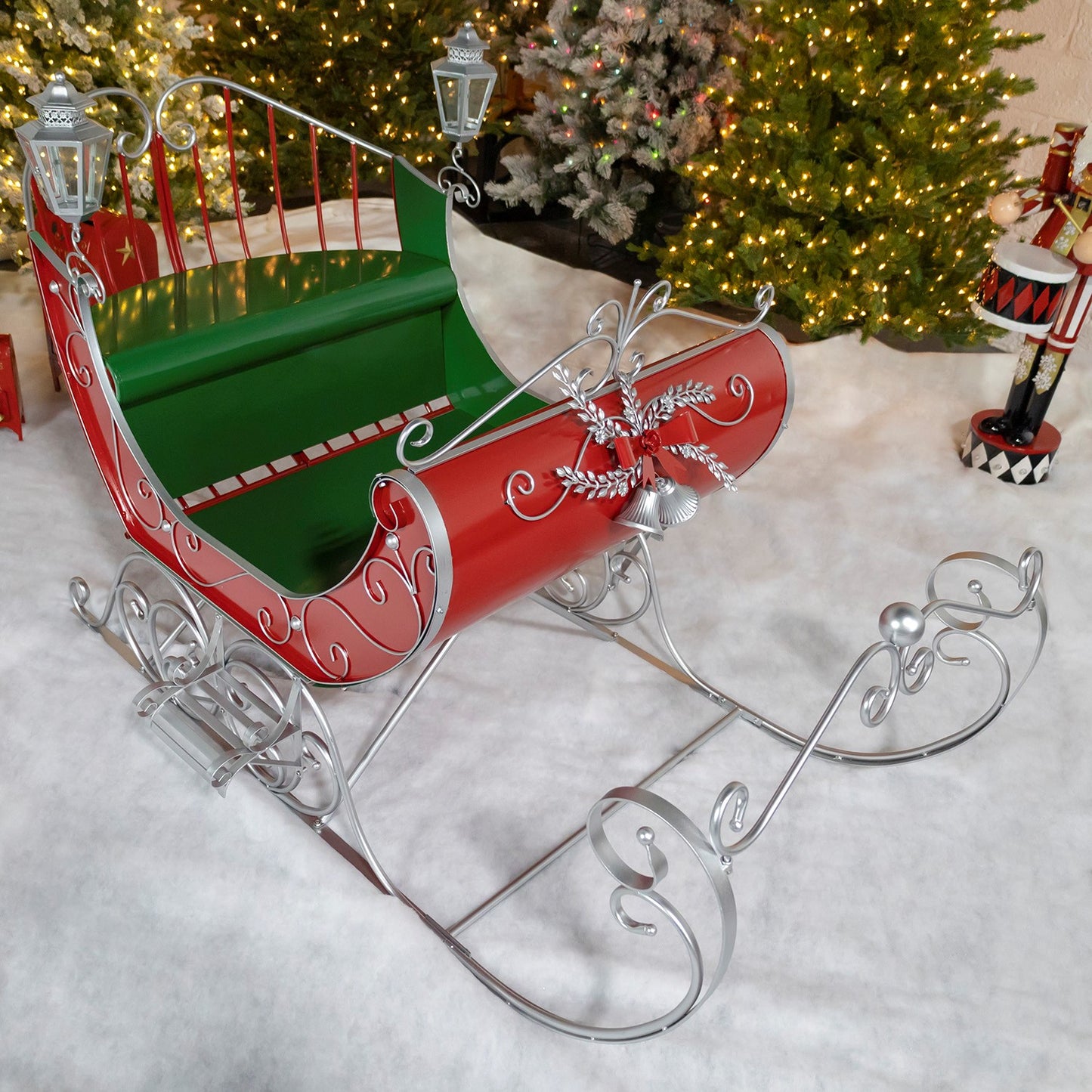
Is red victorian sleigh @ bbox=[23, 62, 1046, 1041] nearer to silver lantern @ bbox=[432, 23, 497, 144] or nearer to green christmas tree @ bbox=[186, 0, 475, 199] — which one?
silver lantern @ bbox=[432, 23, 497, 144]

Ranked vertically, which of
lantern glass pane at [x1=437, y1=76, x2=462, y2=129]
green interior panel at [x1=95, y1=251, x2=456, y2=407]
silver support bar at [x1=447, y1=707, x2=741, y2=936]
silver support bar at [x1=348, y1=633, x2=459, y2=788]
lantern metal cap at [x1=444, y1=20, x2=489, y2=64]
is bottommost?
silver support bar at [x1=447, y1=707, x2=741, y2=936]

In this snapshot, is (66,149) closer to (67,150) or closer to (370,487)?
(67,150)

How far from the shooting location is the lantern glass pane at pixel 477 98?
6.69 ft

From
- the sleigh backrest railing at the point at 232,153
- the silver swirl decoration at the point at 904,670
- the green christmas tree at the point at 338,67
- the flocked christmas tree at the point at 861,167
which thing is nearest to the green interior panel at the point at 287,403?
the sleigh backrest railing at the point at 232,153

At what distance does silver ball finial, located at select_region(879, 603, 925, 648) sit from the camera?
1.49m

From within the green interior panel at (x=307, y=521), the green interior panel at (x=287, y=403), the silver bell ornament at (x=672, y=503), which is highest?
the silver bell ornament at (x=672, y=503)

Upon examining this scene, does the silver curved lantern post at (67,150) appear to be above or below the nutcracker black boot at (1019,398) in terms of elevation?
above

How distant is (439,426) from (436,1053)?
128cm

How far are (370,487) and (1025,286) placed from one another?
5.97 ft

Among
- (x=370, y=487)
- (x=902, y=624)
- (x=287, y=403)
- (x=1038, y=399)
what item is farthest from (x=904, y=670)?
(x=1038, y=399)

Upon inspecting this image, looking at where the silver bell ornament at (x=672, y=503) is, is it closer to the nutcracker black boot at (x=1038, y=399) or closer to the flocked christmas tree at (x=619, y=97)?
the nutcracker black boot at (x=1038, y=399)

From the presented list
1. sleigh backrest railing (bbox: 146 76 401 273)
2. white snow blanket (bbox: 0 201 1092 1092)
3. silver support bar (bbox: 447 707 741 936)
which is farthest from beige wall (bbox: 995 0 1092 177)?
silver support bar (bbox: 447 707 741 936)

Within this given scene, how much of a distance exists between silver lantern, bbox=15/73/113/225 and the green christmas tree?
268cm

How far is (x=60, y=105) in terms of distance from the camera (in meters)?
1.51
